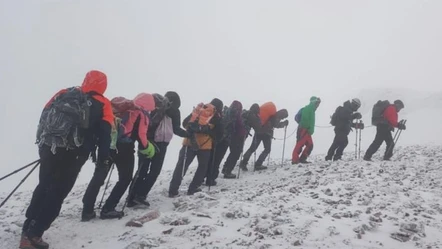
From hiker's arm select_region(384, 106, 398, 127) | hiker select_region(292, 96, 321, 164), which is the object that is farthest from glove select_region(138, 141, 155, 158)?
hiker's arm select_region(384, 106, 398, 127)

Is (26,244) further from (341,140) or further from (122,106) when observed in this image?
(341,140)

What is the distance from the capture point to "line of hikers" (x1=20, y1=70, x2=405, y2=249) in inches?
221

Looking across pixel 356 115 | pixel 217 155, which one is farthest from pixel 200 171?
pixel 356 115

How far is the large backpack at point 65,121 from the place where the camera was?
18.1 ft

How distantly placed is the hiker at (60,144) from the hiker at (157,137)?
7.78ft

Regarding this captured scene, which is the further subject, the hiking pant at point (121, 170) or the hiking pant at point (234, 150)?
the hiking pant at point (234, 150)

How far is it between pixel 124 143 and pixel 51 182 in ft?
6.00

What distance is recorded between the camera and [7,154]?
3750 inches

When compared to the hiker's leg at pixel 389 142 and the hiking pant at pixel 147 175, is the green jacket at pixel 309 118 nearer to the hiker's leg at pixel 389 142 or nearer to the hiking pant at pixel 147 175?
the hiker's leg at pixel 389 142

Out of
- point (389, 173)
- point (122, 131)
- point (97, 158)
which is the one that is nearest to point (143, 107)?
point (122, 131)

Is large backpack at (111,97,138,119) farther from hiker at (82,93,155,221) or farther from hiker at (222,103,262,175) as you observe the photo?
hiker at (222,103,262,175)

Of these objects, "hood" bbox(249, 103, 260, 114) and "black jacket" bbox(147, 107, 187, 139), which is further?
"hood" bbox(249, 103, 260, 114)

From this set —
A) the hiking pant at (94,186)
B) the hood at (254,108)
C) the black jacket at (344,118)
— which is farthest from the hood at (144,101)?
the black jacket at (344,118)

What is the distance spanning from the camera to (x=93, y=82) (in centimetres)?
596
